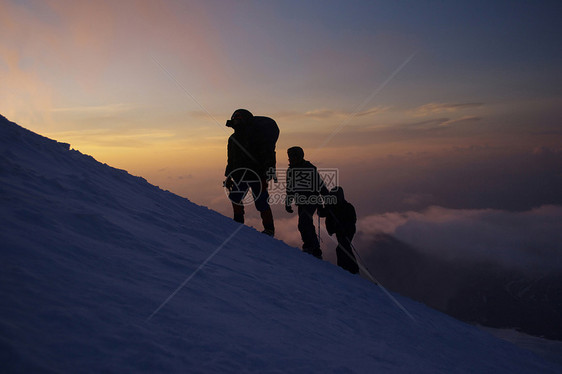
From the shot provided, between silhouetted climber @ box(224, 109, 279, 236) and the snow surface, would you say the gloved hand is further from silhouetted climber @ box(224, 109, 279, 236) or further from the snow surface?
the snow surface

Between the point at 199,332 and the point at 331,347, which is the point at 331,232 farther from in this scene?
the point at 199,332

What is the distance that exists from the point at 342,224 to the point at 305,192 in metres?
1.43

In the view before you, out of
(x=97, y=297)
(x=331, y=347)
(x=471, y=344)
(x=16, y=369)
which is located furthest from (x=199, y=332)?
(x=471, y=344)

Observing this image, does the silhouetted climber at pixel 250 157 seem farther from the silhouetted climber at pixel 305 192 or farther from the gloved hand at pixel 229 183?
the silhouetted climber at pixel 305 192

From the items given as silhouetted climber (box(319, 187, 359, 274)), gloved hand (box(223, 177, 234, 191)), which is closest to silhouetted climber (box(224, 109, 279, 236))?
gloved hand (box(223, 177, 234, 191))

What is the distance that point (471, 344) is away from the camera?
5547mm

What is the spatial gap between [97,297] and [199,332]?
78 cm

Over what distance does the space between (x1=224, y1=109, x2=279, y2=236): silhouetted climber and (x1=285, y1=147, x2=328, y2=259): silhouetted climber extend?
508 millimetres

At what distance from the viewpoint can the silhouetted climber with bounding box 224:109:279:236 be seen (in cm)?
745

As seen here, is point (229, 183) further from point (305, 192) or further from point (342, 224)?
point (342, 224)

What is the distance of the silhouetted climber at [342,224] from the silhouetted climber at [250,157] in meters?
1.69

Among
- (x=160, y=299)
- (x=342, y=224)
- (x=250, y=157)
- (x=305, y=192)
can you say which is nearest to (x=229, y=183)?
(x=250, y=157)

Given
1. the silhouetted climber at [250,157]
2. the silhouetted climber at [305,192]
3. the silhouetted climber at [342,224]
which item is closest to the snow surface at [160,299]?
the silhouetted climber at [250,157]

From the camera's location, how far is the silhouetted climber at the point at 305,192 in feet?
24.6
